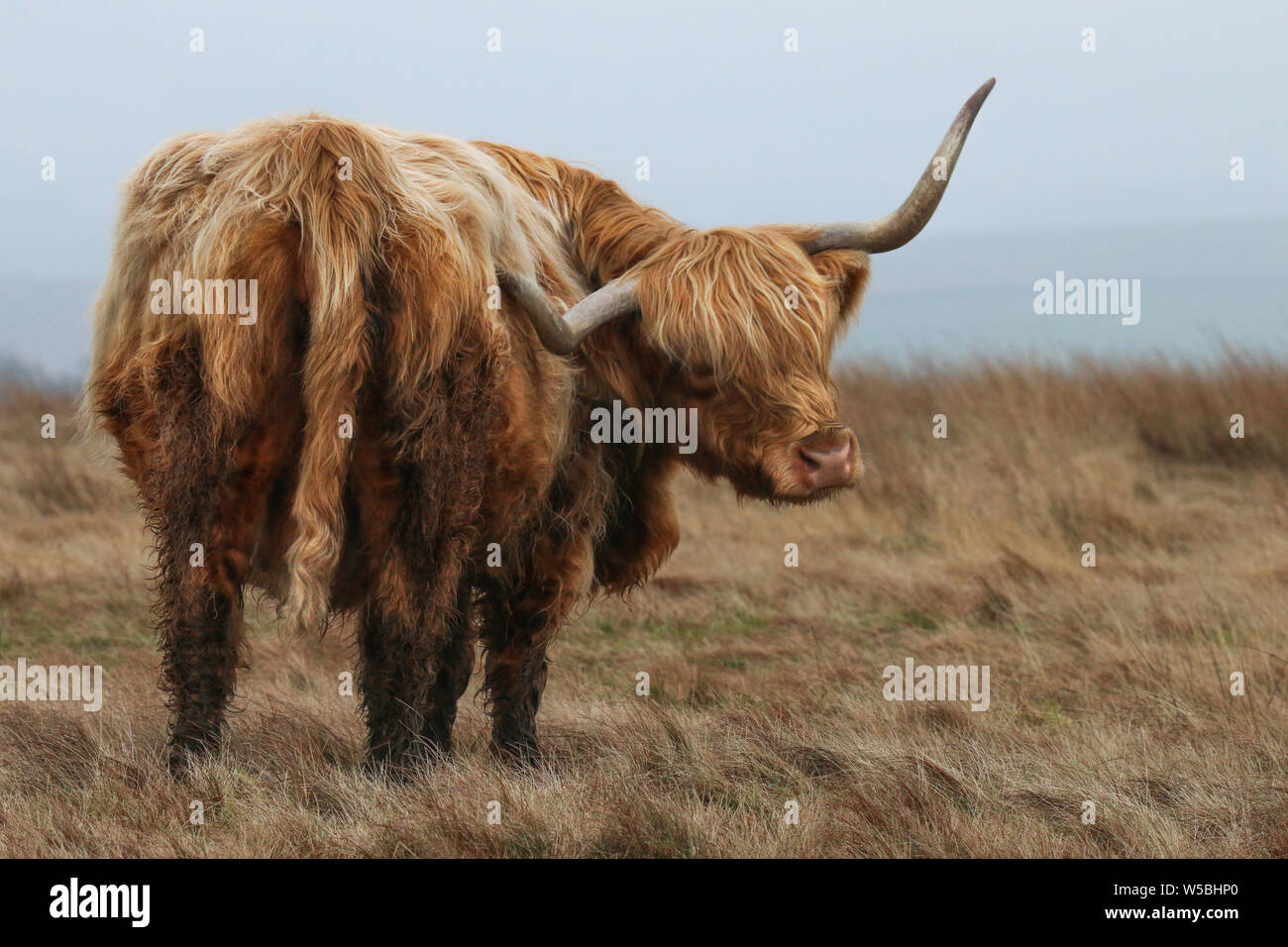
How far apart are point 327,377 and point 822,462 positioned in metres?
1.49

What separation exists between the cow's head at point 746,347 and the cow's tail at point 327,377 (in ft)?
2.33

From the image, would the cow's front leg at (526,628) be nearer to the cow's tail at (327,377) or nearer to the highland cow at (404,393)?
the highland cow at (404,393)

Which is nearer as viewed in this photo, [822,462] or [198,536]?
[198,536]

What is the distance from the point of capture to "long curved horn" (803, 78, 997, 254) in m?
4.73

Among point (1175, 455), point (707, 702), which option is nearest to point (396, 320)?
point (707, 702)

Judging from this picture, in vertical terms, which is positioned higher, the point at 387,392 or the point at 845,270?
the point at 845,270

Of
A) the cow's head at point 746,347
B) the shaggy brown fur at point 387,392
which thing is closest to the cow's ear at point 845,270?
the cow's head at point 746,347

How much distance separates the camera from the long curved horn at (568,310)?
3.97 metres

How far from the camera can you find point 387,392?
3631mm
